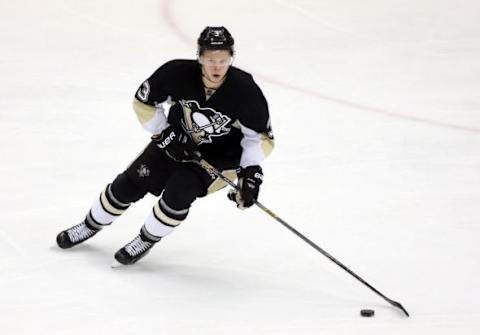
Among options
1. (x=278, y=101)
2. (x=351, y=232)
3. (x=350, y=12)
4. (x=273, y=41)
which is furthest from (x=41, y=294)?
(x=350, y=12)

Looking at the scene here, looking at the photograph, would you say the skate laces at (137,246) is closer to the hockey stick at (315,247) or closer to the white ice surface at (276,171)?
the white ice surface at (276,171)

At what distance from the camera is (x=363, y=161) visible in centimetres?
509

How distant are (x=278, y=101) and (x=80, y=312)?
264 centimetres

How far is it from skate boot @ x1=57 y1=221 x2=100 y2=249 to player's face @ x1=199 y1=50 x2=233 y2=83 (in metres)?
0.85

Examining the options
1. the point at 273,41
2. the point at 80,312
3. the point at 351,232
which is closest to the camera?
the point at 80,312

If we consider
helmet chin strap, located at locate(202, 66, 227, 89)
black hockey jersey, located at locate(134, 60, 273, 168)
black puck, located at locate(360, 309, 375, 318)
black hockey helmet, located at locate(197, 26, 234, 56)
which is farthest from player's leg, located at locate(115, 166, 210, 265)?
black puck, located at locate(360, 309, 375, 318)

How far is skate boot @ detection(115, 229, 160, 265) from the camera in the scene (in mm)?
3895

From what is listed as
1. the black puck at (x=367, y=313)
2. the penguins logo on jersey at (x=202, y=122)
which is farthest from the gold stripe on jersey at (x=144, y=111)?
the black puck at (x=367, y=313)

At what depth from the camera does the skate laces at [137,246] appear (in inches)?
154

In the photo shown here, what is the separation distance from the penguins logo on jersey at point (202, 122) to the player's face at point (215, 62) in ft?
0.45

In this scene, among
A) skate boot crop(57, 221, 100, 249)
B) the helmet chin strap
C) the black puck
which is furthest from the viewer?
skate boot crop(57, 221, 100, 249)

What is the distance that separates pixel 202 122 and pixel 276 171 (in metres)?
1.27

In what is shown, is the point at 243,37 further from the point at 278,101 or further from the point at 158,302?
the point at 158,302

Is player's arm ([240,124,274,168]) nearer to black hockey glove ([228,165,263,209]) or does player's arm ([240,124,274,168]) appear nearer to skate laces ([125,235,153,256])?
black hockey glove ([228,165,263,209])
